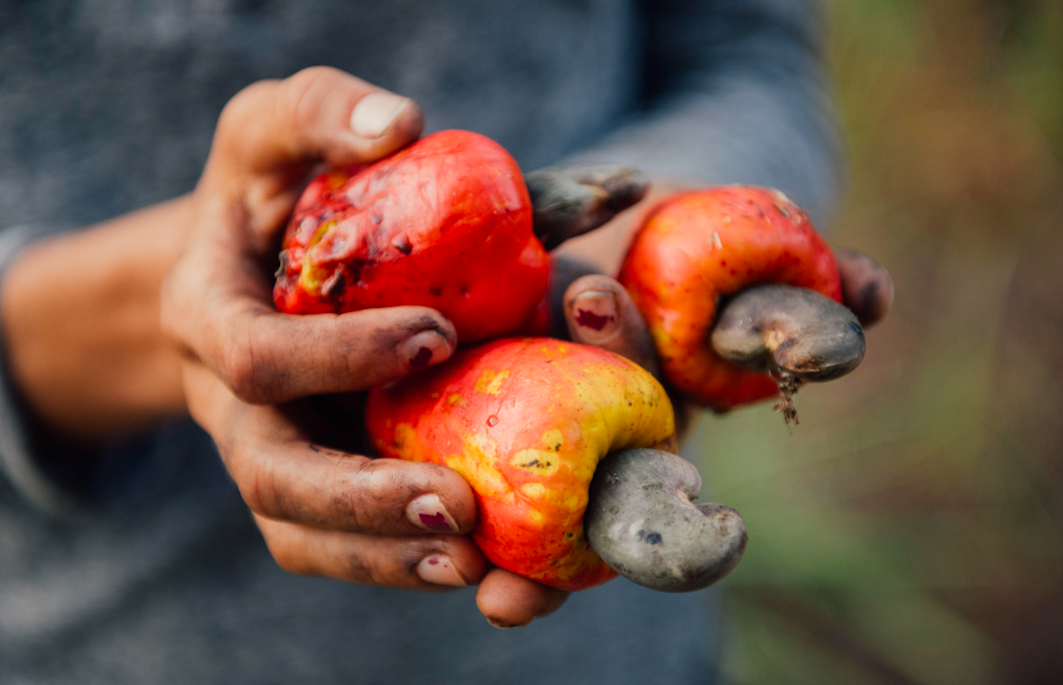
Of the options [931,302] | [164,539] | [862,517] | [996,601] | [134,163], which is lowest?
[996,601]

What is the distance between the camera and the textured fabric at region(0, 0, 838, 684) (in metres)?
1.25

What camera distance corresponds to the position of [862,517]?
3445 mm

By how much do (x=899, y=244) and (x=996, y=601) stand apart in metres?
2.10

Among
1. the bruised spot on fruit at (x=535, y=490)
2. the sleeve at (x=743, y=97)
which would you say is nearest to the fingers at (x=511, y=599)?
the bruised spot on fruit at (x=535, y=490)

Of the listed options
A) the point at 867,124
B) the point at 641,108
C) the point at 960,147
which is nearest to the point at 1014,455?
the point at 960,147

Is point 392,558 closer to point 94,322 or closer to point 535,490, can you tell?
point 535,490

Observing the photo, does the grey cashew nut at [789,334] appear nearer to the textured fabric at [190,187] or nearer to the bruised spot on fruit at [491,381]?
the bruised spot on fruit at [491,381]

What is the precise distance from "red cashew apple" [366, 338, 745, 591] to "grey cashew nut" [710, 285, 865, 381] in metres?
0.16

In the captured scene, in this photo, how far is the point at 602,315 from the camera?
3.06ft

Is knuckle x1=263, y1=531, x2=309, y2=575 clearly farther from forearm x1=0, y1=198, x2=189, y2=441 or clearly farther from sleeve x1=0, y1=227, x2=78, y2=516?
sleeve x1=0, y1=227, x2=78, y2=516

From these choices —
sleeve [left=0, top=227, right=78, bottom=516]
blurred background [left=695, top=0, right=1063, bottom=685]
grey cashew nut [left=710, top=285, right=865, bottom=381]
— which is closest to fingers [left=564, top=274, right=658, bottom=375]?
grey cashew nut [left=710, top=285, right=865, bottom=381]

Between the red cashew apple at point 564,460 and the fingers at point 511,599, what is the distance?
0.01 meters

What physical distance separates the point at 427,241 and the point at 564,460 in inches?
12.3

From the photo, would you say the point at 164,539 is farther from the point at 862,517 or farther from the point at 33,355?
the point at 862,517
